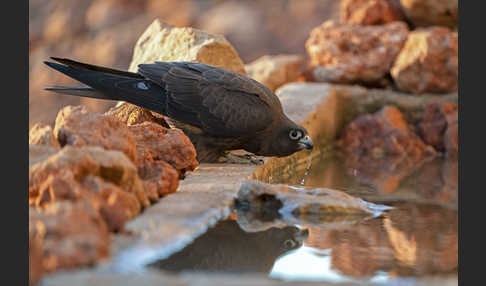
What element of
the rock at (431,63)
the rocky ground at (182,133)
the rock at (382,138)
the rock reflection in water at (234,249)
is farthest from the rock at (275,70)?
the rock reflection in water at (234,249)

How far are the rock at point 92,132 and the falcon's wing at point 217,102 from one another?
136 cm

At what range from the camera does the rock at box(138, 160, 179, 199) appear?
3.57m

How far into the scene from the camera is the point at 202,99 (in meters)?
4.97

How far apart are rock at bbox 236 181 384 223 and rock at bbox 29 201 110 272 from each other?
120 cm

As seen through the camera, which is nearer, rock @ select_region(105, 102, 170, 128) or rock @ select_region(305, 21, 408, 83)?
rock @ select_region(105, 102, 170, 128)

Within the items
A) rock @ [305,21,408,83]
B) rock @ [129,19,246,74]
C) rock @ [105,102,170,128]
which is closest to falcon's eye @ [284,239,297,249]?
rock @ [105,102,170,128]

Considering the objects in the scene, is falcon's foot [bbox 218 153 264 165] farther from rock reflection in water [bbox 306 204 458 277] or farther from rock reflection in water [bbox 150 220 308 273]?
rock reflection in water [bbox 150 220 308 273]

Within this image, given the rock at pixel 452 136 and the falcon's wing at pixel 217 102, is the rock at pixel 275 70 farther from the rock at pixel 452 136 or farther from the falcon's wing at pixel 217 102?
the falcon's wing at pixel 217 102

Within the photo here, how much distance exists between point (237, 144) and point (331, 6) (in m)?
8.23

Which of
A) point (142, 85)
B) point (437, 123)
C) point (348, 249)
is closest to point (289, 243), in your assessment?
point (348, 249)

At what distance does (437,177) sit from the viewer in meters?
5.78

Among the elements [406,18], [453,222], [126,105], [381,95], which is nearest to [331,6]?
[406,18]

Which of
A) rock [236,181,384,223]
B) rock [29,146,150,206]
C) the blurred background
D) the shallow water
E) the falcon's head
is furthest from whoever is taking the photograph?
the blurred background

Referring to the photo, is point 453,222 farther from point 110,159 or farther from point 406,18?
point 406,18
